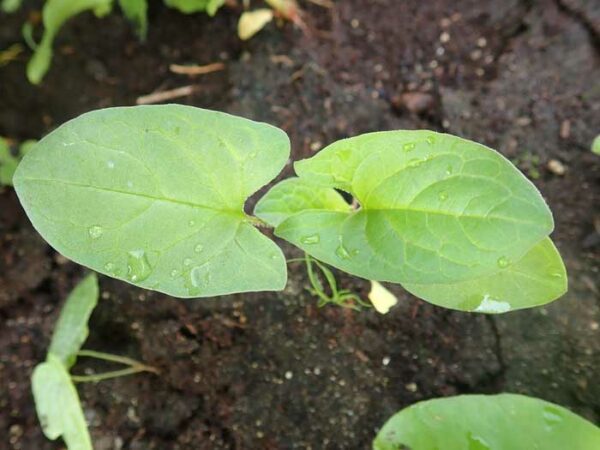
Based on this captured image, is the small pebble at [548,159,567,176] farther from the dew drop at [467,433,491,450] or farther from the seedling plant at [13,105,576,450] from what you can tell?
the dew drop at [467,433,491,450]

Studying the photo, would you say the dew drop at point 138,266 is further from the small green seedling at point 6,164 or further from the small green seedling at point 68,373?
the small green seedling at point 6,164

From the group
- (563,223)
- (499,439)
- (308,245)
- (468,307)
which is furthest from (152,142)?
(563,223)

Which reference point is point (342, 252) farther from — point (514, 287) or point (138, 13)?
point (138, 13)

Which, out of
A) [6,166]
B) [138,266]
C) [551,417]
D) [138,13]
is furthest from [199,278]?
[138,13]

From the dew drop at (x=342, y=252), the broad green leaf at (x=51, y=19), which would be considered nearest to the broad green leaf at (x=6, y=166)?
the broad green leaf at (x=51, y=19)

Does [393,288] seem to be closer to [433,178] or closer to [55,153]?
[433,178]
